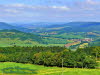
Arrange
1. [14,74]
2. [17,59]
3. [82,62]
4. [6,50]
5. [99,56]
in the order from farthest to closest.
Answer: [6,50] → [99,56] → [17,59] → [82,62] → [14,74]

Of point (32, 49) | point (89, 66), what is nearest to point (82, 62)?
point (89, 66)

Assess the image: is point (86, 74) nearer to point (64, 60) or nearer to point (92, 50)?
point (64, 60)

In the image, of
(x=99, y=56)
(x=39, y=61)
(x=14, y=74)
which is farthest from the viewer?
(x=99, y=56)

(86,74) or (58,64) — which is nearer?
(86,74)

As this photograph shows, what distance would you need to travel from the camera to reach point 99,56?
12719cm

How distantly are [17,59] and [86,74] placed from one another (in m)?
56.2

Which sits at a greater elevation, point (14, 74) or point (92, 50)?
point (92, 50)

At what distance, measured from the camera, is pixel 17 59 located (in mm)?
117875

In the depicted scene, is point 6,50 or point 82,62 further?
point 6,50

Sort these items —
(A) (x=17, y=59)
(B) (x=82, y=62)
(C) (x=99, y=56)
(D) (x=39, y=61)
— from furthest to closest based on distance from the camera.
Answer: (C) (x=99, y=56) → (A) (x=17, y=59) → (D) (x=39, y=61) → (B) (x=82, y=62)

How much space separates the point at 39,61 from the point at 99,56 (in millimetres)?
42100

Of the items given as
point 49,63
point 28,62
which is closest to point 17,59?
point 28,62

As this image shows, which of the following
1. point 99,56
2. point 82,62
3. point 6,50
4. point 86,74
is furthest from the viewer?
point 6,50

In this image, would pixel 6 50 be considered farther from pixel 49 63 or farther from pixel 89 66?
pixel 89 66
